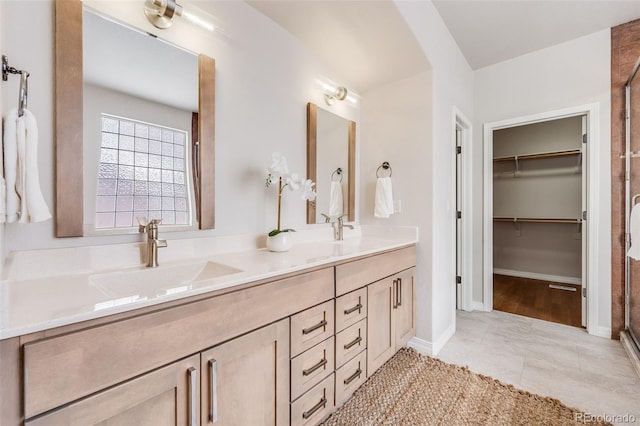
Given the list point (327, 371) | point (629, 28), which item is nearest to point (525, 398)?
point (327, 371)

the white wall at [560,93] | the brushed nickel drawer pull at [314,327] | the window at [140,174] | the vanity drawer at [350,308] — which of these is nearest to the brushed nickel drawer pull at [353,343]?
the vanity drawer at [350,308]

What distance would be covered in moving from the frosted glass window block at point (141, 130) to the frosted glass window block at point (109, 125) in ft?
0.25

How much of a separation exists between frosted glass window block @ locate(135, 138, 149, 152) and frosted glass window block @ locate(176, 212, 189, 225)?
32 centimetres

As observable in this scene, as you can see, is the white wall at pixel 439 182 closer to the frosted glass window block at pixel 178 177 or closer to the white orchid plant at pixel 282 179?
the white orchid plant at pixel 282 179

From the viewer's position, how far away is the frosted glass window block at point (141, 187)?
1.21 metres

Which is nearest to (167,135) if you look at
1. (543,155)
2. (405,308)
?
(405,308)

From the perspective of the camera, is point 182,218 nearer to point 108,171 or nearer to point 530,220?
point 108,171

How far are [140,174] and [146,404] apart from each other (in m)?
0.89

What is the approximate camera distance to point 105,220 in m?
1.12

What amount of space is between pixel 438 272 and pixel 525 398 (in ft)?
2.92

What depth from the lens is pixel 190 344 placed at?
85 centimetres

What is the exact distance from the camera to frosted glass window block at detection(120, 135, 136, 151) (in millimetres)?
1166

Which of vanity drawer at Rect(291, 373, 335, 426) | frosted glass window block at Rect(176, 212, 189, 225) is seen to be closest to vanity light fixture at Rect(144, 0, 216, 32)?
frosted glass window block at Rect(176, 212, 189, 225)

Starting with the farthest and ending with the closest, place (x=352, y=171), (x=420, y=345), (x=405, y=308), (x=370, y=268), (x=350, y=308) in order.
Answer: (x=352, y=171) < (x=420, y=345) < (x=405, y=308) < (x=370, y=268) < (x=350, y=308)
